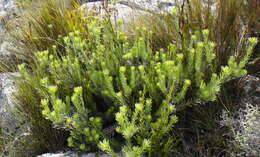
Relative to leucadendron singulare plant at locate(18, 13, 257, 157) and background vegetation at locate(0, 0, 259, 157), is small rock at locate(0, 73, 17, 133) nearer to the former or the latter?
background vegetation at locate(0, 0, 259, 157)

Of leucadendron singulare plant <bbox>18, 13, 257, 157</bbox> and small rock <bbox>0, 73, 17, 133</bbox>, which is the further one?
small rock <bbox>0, 73, 17, 133</bbox>

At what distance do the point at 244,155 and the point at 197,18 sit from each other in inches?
46.3

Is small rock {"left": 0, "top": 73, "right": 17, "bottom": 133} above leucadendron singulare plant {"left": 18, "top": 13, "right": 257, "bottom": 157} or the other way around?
the other way around

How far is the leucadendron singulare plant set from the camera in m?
1.69

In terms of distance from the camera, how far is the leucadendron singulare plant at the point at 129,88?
1.69 m

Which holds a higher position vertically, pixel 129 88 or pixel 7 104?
pixel 129 88

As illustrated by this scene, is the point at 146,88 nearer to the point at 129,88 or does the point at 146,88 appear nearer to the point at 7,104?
the point at 129,88

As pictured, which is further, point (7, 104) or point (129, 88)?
point (7, 104)

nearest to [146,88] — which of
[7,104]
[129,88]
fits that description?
[129,88]

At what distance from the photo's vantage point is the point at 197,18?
2451mm

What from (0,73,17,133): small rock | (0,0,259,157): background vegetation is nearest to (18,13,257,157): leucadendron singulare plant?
(0,0,259,157): background vegetation

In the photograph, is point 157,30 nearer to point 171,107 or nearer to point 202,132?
point 202,132

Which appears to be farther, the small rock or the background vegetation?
the small rock

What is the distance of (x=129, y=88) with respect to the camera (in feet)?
5.68
